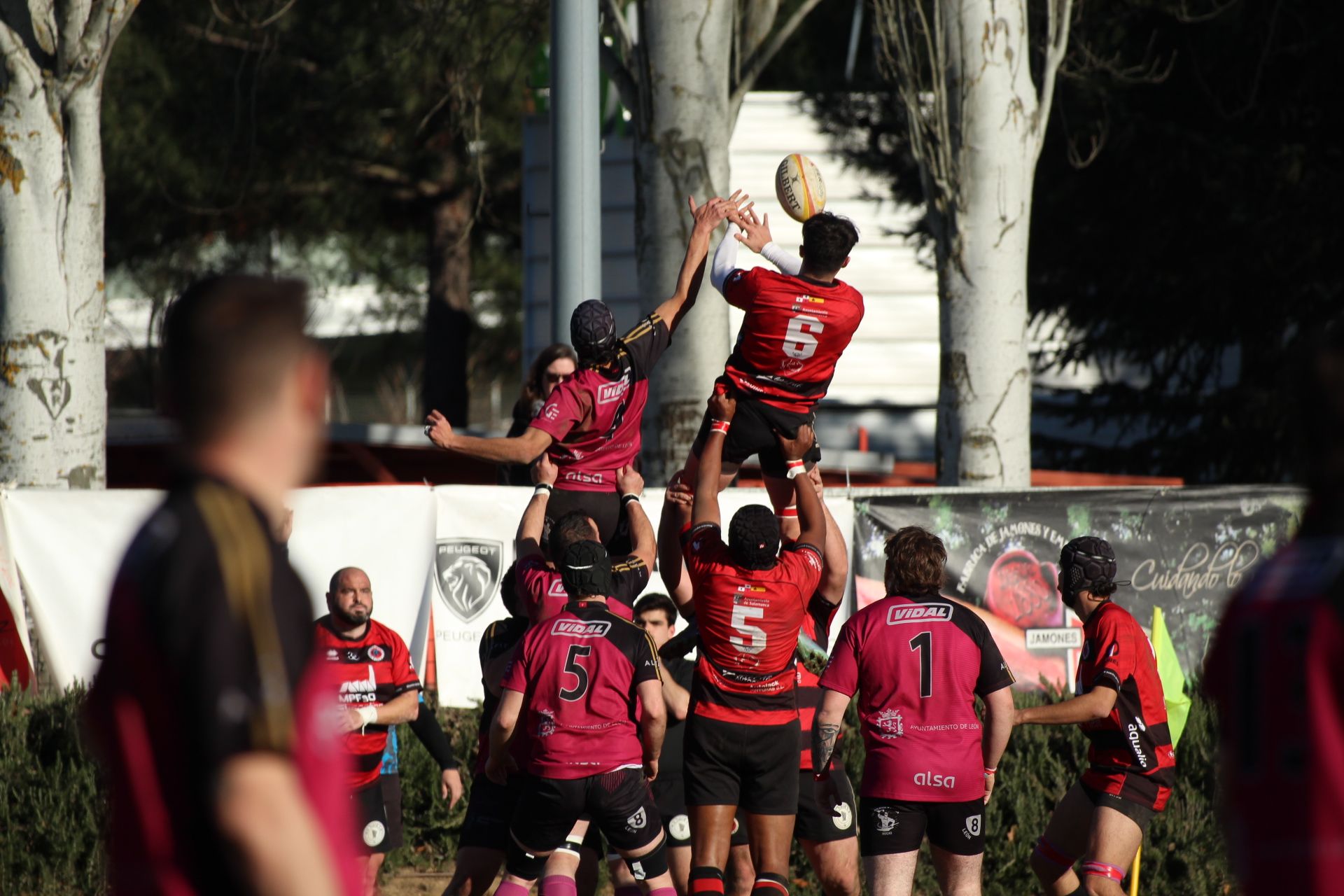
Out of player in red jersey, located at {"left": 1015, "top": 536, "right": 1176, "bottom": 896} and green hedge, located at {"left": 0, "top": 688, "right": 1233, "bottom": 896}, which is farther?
green hedge, located at {"left": 0, "top": 688, "right": 1233, "bottom": 896}

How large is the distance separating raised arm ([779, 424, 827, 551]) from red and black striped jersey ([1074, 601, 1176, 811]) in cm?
156

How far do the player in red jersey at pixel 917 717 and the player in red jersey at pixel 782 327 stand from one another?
0.90m

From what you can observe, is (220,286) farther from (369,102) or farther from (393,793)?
(369,102)

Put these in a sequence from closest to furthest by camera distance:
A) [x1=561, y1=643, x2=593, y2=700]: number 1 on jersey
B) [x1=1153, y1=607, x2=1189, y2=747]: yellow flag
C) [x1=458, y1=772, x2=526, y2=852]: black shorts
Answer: [x1=561, y1=643, x2=593, y2=700]: number 1 on jersey < [x1=458, y1=772, x2=526, y2=852]: black shorts < [x1=1153, y1=607, x2=1189, y2=747]: yellow flag

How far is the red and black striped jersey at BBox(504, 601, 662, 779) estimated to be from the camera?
681cm

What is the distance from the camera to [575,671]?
6.81 metres

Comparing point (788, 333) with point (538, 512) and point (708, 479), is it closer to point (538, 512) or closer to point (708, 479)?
point (708, 479)

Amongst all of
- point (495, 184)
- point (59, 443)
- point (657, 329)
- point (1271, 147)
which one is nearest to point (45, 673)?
point (59, 443)

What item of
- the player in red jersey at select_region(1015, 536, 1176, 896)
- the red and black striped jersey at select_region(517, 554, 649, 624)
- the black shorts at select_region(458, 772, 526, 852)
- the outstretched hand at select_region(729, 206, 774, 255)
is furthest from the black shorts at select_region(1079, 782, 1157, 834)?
the outstretched hand at select_region(729, 206, 774, 255)

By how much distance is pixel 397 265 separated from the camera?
3312 cm

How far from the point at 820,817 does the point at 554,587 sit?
1928 mm

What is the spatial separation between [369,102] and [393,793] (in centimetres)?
1711

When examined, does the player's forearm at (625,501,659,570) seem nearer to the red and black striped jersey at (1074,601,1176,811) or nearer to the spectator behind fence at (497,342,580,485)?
the spectator behind fence at (497,342,580,485)

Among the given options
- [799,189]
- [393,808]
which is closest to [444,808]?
[393,808]
